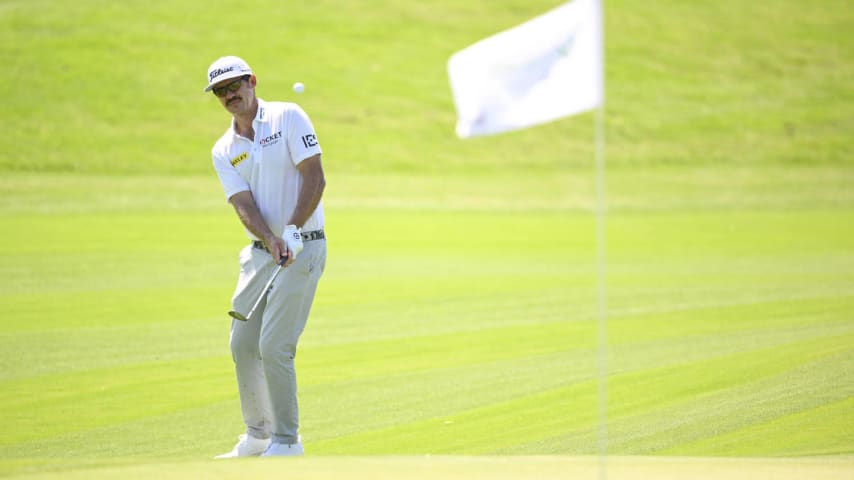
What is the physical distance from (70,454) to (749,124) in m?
28.0

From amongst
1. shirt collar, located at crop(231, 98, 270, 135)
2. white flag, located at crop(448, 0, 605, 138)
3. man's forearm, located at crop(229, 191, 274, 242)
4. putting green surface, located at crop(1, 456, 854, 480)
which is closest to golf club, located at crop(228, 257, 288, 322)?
man's forearm, located at crop(229, 191, 274, 242)

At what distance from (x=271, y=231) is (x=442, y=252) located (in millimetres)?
11209

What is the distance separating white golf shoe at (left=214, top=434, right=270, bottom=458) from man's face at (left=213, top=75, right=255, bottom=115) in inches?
67.8

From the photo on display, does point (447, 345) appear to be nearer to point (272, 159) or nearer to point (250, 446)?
point (250, 446)

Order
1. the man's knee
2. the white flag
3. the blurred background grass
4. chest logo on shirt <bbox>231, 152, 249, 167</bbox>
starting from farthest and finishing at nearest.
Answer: the blurred background grass → chest logo on shirt <bbox>231, 152, 249, 167</bbox> → the man's knee → the white flag

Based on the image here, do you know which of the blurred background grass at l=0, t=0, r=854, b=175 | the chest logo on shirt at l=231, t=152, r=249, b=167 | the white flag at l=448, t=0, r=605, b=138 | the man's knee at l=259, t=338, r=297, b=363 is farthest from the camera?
the blurred background grass at l=0, t=0, r=854, b=175

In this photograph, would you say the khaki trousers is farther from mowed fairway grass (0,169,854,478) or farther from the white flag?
the white flag

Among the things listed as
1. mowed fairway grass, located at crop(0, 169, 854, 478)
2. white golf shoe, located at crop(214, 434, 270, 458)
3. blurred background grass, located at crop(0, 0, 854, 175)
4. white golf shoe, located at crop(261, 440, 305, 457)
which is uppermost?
white golf shoe, located at crop(261, 440, 305, 457)

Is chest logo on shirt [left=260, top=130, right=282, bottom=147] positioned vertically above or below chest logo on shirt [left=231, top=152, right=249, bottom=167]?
above

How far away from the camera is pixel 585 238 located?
19922 mm

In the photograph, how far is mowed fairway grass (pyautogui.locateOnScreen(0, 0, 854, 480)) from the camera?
23.3 ft

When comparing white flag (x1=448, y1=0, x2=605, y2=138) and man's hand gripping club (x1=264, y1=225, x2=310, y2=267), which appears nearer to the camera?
white flag (x1=448, y1=0, x2=605, y2=138)

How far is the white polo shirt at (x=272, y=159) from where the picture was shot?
6293mm

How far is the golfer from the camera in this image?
6.25m
